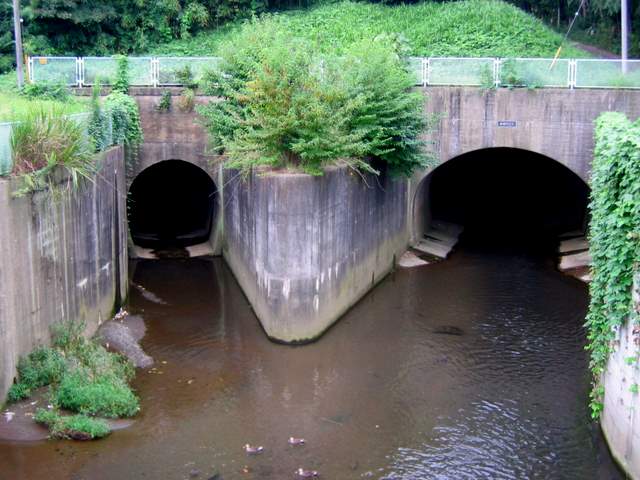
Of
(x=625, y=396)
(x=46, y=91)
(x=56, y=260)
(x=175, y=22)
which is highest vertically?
(x=175, y=22)

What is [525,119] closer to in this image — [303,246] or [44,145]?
[303,246]

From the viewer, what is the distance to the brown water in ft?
38.3

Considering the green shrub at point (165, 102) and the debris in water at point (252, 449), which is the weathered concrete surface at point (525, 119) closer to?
the green shrub at point (165, 102)

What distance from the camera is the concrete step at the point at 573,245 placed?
24359mm

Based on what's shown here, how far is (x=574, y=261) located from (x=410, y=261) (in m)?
4.96

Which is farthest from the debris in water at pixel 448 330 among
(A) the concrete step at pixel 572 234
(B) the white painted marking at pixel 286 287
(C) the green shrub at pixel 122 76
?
(C) the green shrub at pixel 122 76

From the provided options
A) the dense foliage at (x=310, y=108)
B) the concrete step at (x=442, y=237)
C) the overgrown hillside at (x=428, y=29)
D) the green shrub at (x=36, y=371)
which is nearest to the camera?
the green shrub at (x=36, y=371)

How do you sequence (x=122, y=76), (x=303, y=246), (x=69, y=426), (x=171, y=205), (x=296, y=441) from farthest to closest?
(x=171, y=205) < (x=122, y=76) < (x=303, y=246) < (x=296, y=441) < (x=69, y=426)

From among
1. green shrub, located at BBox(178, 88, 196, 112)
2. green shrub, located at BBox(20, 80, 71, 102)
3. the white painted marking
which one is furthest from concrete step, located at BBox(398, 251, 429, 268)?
green shrub, located at BBox(20, 80, 71, 102)

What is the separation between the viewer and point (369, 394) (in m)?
14.4

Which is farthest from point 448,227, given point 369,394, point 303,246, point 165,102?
point 369,394

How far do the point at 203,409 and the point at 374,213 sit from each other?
8383 millimetres

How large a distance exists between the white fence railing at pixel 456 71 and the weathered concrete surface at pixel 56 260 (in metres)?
5.57

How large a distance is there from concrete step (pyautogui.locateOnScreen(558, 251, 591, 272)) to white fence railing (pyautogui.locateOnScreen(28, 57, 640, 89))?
16.7 ft
